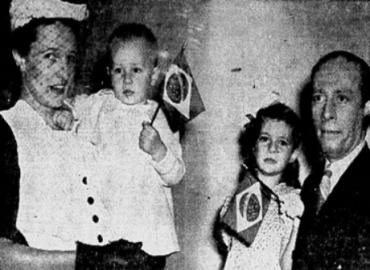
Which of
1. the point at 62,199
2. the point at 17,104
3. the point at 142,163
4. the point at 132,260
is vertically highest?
the point at 17,104

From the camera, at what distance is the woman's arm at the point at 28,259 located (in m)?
1.79

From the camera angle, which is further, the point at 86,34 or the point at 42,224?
the point at 86,34

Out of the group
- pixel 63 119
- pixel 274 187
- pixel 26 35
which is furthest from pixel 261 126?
pixel 26 35

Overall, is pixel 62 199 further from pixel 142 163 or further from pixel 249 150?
pixel 249 150

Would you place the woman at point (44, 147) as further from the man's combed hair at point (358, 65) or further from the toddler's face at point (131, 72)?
the man's combed hair at point (358, 65)

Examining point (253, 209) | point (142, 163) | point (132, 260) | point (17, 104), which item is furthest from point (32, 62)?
point (253, 209)

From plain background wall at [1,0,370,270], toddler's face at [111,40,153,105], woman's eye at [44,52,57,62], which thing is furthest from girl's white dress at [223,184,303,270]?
woman's eye at [44,52,57,62]

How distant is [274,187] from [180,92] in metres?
0.35

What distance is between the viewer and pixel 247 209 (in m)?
1.82

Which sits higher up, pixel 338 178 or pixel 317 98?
pixel 317 98

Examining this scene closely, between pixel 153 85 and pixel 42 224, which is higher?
pixel 153 85

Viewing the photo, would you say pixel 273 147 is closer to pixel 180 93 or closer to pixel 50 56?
pixel 180 93

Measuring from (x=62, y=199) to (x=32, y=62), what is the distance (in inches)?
14.8

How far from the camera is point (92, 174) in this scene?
183 centimetres
